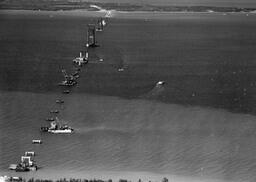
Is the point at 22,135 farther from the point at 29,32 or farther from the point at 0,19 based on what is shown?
the point at 0,19

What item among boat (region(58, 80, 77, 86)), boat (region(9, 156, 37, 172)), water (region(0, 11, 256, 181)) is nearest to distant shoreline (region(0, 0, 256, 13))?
water (region(0, 11, 256, 181))

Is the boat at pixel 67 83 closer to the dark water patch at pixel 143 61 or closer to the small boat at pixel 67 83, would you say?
the small boat at pixel 67 83

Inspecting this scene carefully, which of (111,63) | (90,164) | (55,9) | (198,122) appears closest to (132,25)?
(55,9)

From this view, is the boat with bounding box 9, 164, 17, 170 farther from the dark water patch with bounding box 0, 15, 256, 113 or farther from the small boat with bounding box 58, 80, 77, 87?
the small boat with bounding box 58, 80, 77, 87

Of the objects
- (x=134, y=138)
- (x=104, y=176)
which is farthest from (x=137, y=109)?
(x=104, y=176)

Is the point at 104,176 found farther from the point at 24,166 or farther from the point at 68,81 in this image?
the point at 68,81

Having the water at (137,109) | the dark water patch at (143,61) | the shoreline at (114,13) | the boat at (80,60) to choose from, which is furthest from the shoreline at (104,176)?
the shoreline at (114,13)
